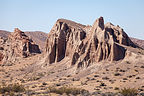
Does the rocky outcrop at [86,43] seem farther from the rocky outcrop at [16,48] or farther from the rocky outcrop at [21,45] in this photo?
the rocky outcrop at [16,48]

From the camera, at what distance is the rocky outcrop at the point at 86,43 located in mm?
48906

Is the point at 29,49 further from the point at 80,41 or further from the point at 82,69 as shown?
the point at 82,69

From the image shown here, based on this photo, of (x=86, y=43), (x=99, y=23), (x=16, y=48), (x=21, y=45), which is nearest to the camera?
(x=86, y=43)

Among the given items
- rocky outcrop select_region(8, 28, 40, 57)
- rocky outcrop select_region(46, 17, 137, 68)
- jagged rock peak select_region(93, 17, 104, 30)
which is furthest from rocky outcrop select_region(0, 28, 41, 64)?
jagged rock peak select_region(93, 17, 104, 30)

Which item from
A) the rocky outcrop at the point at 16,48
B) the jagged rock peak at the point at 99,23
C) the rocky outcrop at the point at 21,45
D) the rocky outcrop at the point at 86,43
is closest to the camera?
the rocky outcrop at the point at 86,43

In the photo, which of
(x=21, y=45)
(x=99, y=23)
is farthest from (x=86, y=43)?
(x=21, y=45)

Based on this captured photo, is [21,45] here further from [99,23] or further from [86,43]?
[99,23]

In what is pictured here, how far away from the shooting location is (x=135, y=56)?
152ft

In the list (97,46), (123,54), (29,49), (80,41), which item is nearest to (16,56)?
(29,49)

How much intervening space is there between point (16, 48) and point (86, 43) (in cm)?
3432

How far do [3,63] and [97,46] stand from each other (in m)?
40.1

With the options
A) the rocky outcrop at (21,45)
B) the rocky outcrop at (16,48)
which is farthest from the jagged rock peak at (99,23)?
the rocky outcrop at (21,45)

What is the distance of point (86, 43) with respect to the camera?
5316 centimetres

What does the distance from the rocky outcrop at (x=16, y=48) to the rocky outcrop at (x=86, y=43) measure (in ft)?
52.0
